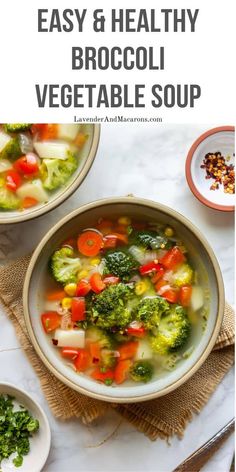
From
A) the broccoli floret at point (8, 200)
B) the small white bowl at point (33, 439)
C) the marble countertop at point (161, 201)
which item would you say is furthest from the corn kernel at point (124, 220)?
the small white bowl at point (33, 439)

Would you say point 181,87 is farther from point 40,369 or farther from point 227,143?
point 40,369

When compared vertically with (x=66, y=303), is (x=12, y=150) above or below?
above

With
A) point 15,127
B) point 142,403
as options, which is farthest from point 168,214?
point 142,403

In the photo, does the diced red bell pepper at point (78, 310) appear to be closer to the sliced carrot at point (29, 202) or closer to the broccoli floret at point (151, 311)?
the broccoli floret at point (151, 311)

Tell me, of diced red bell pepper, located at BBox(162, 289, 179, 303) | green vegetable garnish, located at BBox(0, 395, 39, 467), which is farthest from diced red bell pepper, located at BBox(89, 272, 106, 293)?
green vegetable garnish, located at BBox(0, 395, 39, 467)

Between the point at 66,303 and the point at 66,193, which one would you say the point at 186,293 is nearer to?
the point at 66,303

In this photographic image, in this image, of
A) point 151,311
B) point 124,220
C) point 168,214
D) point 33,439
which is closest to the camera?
point 168,214

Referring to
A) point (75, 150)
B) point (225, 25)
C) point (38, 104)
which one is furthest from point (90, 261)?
point (225, 25)

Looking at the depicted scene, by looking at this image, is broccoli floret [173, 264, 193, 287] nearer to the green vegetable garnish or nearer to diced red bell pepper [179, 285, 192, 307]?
diced red bell pepper [179, 285, 192, 307]
